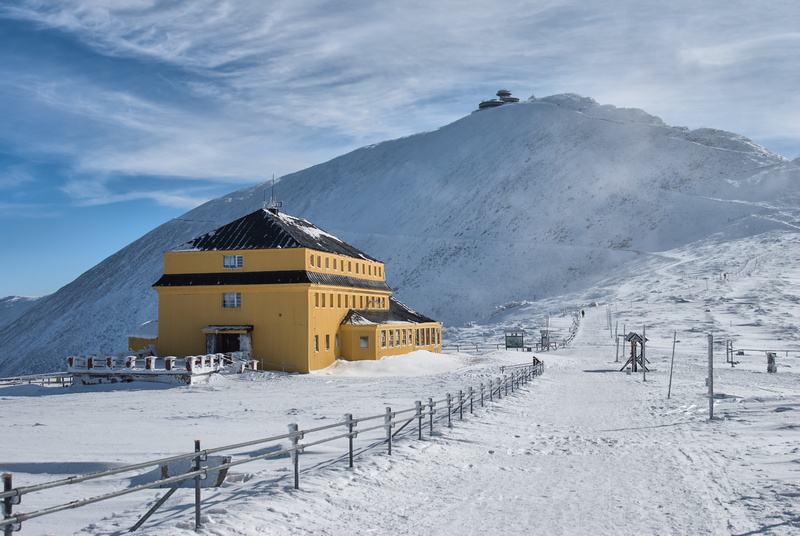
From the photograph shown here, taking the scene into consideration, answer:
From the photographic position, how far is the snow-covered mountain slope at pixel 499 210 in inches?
4023

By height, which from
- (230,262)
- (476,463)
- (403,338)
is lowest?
(476,463)

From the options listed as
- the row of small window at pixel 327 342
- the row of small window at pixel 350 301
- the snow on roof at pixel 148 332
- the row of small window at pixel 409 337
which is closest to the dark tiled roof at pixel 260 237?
the row of small window at pixel 350 301

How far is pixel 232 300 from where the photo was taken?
129 ft

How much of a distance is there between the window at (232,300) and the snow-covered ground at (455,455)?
5873mm

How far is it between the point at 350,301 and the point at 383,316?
2.57 meters

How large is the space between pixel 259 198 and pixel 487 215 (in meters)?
62.2

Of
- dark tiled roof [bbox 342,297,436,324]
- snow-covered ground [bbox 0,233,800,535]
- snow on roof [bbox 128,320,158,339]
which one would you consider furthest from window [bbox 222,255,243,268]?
snow-covered ground [bbox 0,233,800,535]

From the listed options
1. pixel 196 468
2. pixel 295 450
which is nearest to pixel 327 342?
pixel 295 450

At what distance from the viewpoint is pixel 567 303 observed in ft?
274

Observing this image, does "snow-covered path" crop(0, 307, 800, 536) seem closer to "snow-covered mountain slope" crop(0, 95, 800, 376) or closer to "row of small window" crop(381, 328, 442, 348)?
"row of small window" crop(381, 328, 442, 348)

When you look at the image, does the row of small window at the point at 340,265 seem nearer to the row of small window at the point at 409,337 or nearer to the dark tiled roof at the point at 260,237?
the dark tiled roof at the point at 260,237

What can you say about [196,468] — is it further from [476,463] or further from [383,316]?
[383,316]

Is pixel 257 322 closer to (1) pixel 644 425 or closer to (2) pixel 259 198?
(1) pixel 644 425

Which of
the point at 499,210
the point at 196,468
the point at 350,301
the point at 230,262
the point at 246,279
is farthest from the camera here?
the point at 499,210
